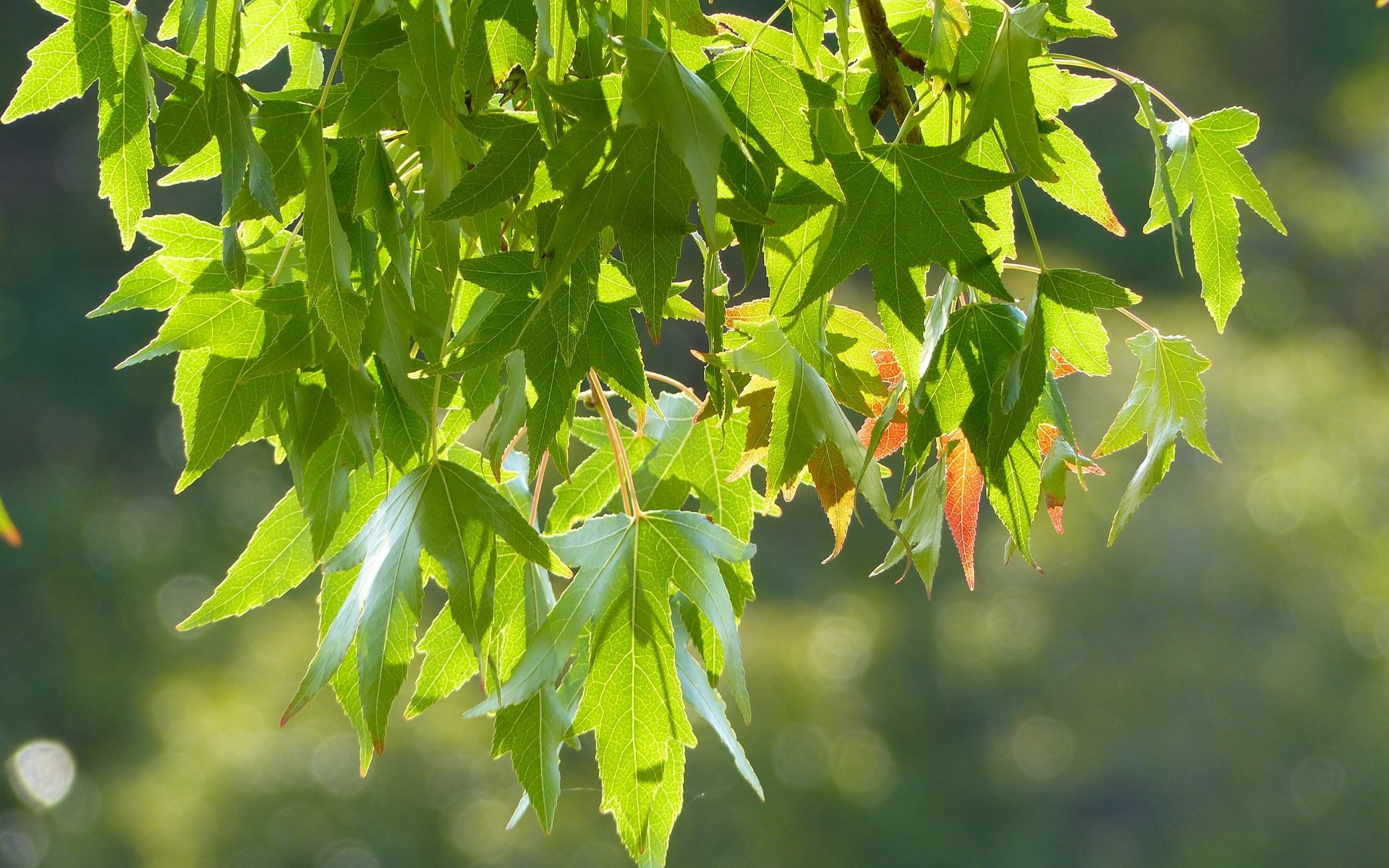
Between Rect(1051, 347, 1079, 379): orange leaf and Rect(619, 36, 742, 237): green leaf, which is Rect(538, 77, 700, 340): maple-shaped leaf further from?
Rect(1051, 347, 1079, 379): orange leaf

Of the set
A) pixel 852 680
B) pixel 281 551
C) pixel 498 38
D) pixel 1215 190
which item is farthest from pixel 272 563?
pixel 852 680

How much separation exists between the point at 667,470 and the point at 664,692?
0.10m

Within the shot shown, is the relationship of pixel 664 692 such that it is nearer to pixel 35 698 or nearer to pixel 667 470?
pixel 667 470

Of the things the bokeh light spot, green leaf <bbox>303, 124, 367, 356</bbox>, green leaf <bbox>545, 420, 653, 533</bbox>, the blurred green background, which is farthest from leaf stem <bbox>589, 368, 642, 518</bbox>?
the bokeh light spot

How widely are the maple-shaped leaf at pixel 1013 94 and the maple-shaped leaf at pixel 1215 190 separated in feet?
0.34

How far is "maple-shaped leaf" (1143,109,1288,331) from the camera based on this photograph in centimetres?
43

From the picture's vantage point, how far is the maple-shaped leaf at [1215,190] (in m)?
0.43

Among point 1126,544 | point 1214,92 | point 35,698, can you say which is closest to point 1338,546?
point 1126,544

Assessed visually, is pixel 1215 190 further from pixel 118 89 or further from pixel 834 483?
pixel 118 89

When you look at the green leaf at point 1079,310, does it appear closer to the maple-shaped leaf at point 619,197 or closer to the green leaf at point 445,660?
the maple-shaped leaf at point 619,197

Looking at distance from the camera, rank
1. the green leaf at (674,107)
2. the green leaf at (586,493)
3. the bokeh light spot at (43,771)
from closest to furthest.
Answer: the green leaf at (674,107) < the green leaf at (586,493) < the bokeh light spot at (43,771)

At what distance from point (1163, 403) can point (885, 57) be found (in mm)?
162

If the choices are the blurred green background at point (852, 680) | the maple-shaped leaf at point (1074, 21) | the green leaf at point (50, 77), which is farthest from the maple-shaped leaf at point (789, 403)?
the blurred green background at point (852, 680)

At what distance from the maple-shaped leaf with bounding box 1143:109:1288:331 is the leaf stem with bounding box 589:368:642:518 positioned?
192mm
